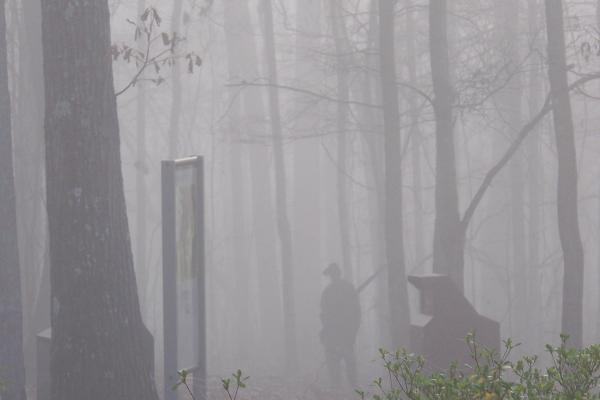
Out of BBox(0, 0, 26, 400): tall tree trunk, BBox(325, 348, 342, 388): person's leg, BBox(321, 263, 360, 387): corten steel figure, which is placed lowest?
BBox(325, 348, 342, 388): person's leg

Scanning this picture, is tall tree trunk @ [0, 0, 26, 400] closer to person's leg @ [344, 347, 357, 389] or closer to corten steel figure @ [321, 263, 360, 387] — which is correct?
corten steel figure @ [321, 263, 360, 387]

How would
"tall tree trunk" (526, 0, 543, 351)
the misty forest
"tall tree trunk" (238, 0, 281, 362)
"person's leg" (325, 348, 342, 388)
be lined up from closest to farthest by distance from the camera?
the misty forest < "person's leg" (325, 348, 342, 388) < "tall tree trunk" (526, 0, 543, 351) < "tall tree trunk" (238, 0, 281, 362)

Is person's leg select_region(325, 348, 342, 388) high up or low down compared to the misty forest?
down

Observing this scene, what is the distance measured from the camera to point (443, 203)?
49.7ft

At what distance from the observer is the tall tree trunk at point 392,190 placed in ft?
53.0

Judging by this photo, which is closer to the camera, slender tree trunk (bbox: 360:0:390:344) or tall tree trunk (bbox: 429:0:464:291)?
tall tree trunk (bbox: 429:0:464:291)

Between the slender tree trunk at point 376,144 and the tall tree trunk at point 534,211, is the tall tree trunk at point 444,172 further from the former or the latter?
the tall tree trunk at point 534,211

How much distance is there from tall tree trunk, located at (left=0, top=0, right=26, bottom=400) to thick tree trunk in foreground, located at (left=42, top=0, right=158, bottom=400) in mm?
2716

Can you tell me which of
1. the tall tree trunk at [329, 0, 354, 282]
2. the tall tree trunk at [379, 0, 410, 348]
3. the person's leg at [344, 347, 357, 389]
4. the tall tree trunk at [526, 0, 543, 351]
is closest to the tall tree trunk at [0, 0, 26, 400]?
the tall tree trunk at [379, 0, 410, 348]

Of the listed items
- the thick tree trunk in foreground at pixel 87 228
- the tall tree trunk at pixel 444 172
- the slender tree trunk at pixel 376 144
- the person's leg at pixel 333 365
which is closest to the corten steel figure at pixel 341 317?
the person's leg at pixel 333 365

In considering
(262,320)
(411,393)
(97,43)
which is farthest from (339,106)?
(411,393)

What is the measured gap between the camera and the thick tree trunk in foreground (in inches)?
339

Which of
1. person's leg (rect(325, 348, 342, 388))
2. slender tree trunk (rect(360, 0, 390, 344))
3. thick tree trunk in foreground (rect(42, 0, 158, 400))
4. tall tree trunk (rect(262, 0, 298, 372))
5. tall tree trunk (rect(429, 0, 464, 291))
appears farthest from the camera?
tall tree trunk (rect(262, 0, 298, 372))

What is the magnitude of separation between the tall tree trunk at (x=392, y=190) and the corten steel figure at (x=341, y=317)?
1.30 metres
